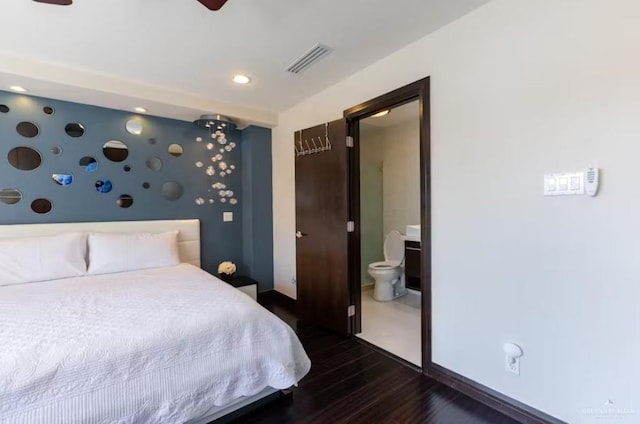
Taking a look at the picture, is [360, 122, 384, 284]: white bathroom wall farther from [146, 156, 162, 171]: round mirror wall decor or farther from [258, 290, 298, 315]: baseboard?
[146, 156, 162, 171]: round mirror wall decor

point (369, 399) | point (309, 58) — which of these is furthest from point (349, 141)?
point (369, 399)

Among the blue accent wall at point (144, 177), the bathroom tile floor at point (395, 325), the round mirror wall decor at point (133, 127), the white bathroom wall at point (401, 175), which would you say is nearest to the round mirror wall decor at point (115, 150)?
the blue accent wall at point (144, 177)

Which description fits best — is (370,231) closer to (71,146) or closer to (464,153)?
(464,153)

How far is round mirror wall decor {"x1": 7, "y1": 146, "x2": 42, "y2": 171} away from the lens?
2.73 metres

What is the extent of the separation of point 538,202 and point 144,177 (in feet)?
11.9

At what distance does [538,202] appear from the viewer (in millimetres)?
1648

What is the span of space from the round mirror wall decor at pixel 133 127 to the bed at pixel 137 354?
182 centimetres

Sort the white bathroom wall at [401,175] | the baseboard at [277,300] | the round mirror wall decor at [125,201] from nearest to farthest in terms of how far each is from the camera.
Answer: the round mirror wall decor at [125,201] → the baseboard at [277,300] → the white bathroom wall at [401,175]

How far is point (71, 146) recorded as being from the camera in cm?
296

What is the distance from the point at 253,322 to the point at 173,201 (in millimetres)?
2375

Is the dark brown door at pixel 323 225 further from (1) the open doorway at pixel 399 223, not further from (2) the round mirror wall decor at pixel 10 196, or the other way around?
(2) the round mirror wall decor at pixel 10 196

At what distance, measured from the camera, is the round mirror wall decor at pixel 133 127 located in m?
3.27

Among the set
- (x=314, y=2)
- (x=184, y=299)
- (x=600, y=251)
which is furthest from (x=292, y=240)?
(x=600, y=251)

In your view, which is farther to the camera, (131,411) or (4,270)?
(4,270)
